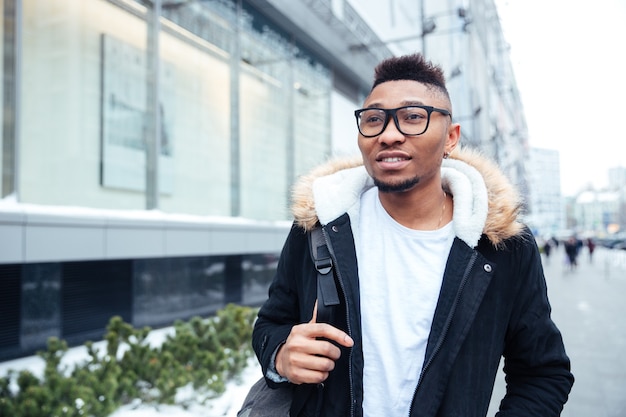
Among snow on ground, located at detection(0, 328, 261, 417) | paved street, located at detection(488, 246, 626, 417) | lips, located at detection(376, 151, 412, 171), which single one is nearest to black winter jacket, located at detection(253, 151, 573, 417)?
lips, located at detection(376, 151, 412, 171)

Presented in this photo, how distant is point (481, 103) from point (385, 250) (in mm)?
37142

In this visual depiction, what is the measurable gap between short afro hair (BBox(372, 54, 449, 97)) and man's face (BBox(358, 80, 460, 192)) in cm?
4

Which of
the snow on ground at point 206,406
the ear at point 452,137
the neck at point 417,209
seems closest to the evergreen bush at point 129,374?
the snow on ground at point 206,406

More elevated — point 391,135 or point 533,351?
point 391,135

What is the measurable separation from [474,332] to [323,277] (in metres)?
0.53

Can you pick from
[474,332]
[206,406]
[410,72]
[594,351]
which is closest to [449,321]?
[474,332]

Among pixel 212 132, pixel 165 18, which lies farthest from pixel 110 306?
pixel 165 18

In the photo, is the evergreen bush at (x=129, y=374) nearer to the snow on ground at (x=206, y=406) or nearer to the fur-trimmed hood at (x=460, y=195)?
the snow on ground at (x=206, y=406)

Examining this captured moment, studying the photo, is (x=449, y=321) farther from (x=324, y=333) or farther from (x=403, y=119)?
(x=403, y=119)

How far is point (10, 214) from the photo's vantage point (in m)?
5.59

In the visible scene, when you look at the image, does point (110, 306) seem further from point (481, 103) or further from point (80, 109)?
point (481, 103)

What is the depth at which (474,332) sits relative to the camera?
5.36 feet

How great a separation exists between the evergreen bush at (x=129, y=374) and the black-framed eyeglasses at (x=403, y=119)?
9.67 feet

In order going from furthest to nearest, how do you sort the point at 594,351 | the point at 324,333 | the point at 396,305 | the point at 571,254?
the point at 571,254
the point at 594,351
the point at 396,305
the point at 324,333
